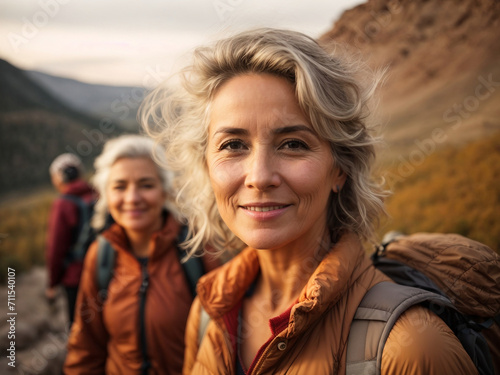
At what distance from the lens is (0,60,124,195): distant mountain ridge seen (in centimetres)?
820

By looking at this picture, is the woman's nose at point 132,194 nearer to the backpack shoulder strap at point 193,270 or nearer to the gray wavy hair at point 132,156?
the gray wavy hair at point 132,156

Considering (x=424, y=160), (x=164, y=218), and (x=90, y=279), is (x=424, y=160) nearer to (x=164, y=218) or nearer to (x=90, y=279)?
(x=164, y=218)

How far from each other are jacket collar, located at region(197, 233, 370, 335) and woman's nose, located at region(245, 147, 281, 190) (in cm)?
40

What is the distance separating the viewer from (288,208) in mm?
1580

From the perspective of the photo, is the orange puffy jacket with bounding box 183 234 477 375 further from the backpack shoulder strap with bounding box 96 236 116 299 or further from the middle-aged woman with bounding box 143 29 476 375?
the backpack shoulder strap with bounding box 96 236 116 299

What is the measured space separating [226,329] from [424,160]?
2557 millimetres

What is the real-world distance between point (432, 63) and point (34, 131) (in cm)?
840

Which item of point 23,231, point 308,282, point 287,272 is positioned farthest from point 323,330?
point 23,231

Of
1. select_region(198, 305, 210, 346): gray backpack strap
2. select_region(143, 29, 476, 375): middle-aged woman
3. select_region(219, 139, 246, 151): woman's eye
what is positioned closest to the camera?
select_region(143, 29, 476, 375): middle-aged woman

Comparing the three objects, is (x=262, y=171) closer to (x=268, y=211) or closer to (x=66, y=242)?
(x=268, y=211)

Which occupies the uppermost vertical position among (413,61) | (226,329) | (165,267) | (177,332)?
(413,61)

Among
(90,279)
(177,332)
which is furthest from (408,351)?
(90,279)

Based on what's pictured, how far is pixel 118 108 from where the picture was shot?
778 cm

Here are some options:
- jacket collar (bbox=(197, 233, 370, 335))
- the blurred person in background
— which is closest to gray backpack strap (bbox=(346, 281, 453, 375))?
jacket collar (bbox=(197, 233, 370, 335))
